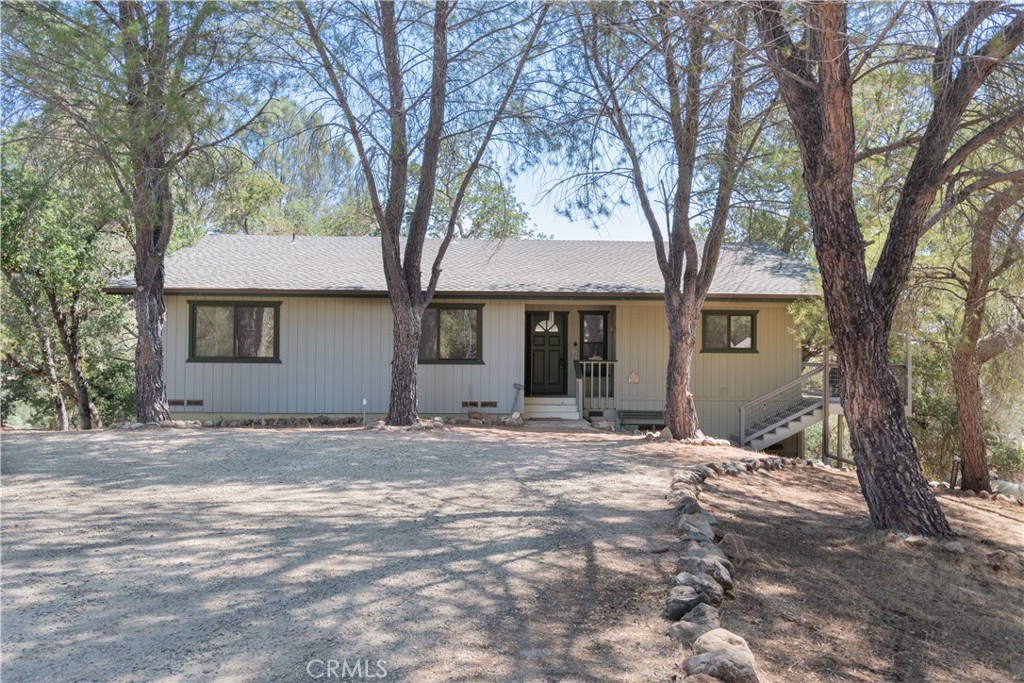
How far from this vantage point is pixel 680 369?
10812 millimetres

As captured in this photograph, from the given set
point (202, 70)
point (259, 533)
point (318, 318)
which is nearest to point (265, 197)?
Answer: point (318, 318)

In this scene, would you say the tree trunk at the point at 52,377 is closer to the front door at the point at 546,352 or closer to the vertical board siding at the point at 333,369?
the vertical board siding at the point at 333,369

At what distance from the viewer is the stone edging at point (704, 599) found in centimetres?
299

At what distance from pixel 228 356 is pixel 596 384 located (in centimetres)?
717

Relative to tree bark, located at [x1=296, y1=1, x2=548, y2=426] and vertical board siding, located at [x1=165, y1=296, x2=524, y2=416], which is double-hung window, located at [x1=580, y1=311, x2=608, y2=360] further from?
tree bark, located at [x1=296, y1=1, x2=548, y2=426]

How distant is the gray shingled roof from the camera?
44.6 feet

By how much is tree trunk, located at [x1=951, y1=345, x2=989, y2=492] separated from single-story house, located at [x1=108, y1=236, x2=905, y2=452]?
341cm

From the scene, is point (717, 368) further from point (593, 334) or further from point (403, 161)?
point (403, 161)

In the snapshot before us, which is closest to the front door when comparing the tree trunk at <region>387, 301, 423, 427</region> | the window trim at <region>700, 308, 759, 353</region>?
the window trim at <region>700, 308, 759, 353</region>

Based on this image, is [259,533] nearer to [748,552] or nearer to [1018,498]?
[748,552]

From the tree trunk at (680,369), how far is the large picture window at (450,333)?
4.40m

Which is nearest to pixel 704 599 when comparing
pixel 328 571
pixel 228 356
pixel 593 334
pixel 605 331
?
pixel 328 571

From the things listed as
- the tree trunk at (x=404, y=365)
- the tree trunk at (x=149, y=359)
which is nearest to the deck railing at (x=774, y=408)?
the tree trunk at (x=404, y=365)

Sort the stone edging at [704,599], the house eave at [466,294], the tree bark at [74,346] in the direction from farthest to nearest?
1. the tree bark at [74,346]
2. the house eave at [466,294]
3. the stone edging at [704,599]
